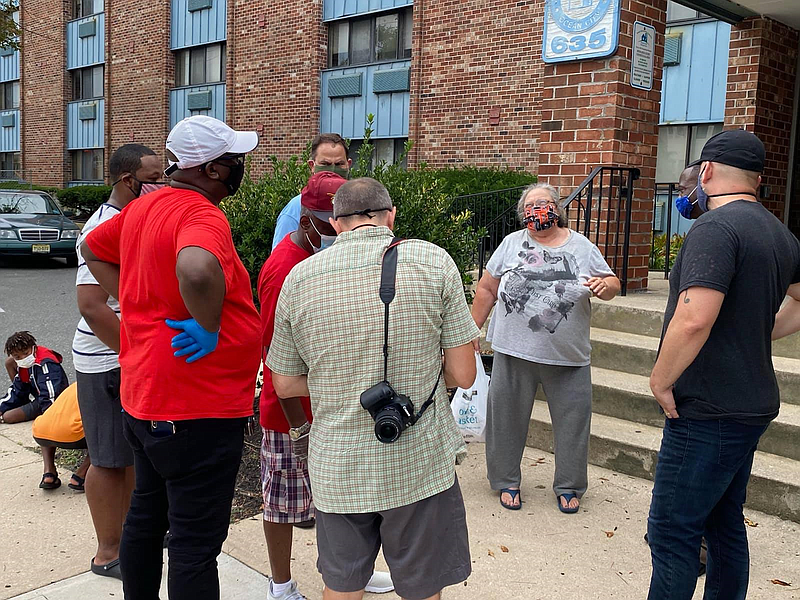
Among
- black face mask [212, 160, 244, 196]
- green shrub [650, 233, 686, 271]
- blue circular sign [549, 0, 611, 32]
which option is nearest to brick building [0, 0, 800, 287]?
blue circular sign [549, 0, 611, 32]

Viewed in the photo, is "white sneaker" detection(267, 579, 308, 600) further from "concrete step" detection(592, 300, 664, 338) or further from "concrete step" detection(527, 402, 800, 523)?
"concrete step" detection(592, 300, 664, 338)

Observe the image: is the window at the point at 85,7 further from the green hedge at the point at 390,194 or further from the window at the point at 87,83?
the green hedge at the point at 390,194

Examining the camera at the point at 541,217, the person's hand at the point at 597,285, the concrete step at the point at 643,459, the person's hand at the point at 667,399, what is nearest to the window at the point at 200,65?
the concrete step at the point at 643,459

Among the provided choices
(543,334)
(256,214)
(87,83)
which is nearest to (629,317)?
(543,334)

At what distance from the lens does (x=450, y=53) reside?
14320mm

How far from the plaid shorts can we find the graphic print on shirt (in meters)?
1.67

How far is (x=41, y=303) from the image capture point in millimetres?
11086

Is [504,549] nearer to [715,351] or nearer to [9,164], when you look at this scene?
[715,351]

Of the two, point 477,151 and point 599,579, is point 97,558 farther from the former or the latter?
point 477,151

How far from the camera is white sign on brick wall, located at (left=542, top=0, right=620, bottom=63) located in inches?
237

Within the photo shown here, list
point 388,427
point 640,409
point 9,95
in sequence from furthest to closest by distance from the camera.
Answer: point 9,95, point 640,409, point 388,427

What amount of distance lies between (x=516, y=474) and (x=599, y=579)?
0.98 metres

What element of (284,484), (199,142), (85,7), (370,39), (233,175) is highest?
(85,7)

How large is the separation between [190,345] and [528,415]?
2486mm
